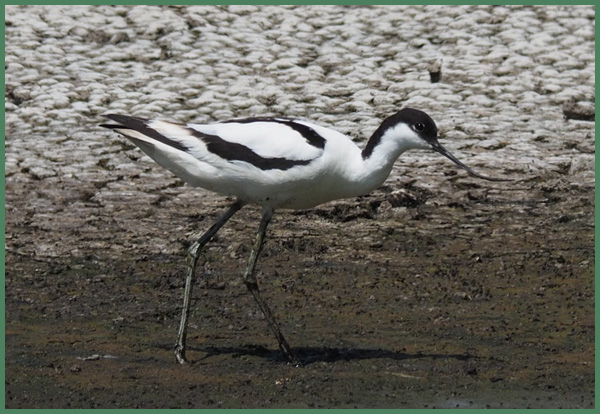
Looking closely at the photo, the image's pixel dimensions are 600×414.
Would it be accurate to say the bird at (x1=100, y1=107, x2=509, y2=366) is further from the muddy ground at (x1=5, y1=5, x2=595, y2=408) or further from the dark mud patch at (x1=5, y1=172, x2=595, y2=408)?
the muddy ground at (x1=5, y1=5, x2=595, y2=408)

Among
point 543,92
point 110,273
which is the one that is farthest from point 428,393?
point 543,92

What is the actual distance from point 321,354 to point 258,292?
0.53 metres

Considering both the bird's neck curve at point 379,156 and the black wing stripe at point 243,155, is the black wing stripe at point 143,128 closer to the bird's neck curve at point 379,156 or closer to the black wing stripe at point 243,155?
the black wing stripe at point 243,155

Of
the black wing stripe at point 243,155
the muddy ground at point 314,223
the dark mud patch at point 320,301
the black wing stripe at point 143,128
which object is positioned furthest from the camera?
the black wing stripe at point 143,128

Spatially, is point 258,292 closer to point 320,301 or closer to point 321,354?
point 321,354

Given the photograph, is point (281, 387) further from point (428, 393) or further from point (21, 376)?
point (21, 376)

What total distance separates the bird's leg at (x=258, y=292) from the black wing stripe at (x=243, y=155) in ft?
1.18

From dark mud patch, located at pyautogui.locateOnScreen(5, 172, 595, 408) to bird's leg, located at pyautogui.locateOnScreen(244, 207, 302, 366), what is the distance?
105mm

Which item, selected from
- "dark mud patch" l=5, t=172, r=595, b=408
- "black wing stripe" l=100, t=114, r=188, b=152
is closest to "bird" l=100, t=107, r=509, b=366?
"black wing stripe" l=100, t=114, r=188, b=152

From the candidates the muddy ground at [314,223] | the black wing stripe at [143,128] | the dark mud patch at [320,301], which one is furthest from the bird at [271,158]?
the muddy ground at [314,223]

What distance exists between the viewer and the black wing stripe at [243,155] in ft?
23.5

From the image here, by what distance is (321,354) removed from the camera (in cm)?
734

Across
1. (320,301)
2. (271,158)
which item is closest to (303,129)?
(271,158)

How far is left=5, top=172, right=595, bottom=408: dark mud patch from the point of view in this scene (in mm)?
6840
